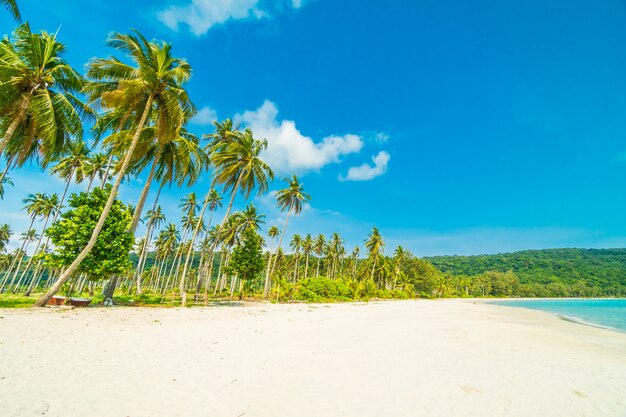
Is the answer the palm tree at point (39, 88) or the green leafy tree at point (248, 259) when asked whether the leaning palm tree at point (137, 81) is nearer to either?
the palm tree at point (39, 88)

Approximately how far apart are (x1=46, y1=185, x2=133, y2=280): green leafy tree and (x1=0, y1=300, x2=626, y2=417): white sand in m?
5.17

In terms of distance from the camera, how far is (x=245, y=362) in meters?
6.52

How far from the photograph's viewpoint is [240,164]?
23688 mm

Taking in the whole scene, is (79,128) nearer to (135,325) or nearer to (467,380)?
(135,325)

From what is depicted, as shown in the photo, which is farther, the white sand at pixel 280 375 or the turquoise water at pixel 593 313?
the turquoise water at pixel 593 313

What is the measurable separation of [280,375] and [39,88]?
58.5 feet

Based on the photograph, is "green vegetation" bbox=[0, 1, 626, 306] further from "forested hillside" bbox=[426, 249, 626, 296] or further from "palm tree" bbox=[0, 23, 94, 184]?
"forested hillside" bbox=[426, 249, 626, 296]

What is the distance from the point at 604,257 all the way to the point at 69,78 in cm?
26571

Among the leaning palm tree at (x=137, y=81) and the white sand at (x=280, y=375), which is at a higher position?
the leaning palm tree at (x=137, y=81)

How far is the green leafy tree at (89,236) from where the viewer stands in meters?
14.5

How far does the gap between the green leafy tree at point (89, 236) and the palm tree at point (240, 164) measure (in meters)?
7.41

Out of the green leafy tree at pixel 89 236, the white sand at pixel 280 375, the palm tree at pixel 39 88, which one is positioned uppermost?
the palm tree at pixel 39 88

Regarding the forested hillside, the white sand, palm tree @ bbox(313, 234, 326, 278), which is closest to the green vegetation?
the white sand

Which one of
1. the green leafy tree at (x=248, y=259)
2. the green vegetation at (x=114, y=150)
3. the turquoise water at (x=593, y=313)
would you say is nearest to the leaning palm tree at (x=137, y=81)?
the green vegetation at (x=114, y=150)
